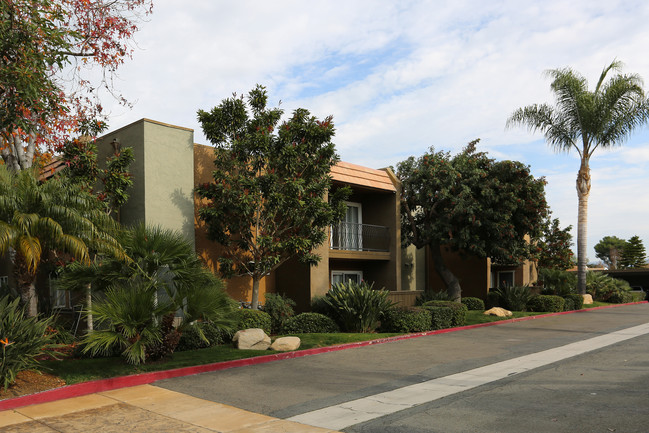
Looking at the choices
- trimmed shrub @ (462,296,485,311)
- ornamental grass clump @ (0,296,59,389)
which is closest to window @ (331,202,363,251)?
trimmed shrub @ (462,296,485,311)

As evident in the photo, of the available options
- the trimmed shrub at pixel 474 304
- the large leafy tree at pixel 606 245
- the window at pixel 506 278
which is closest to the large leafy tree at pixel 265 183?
the trimmed shrub at pixel 474 304

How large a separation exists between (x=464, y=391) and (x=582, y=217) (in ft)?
73.2

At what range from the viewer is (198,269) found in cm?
1179

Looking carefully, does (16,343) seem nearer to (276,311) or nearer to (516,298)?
(276,311)

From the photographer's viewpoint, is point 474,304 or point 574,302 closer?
point 474,304

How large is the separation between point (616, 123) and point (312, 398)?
23.8 m

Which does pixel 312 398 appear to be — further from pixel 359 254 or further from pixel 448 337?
pixel 359 254

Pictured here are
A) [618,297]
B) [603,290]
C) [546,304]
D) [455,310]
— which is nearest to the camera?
[455,310]

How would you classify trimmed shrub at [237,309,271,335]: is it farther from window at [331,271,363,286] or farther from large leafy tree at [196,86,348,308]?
window at [331,271,363,286]

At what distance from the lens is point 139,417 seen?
7.78m

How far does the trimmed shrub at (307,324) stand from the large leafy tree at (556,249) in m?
21.4

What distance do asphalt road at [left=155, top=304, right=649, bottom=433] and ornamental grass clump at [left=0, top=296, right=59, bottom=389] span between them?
7.21 feet

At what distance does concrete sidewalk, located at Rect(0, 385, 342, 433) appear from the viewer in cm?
721

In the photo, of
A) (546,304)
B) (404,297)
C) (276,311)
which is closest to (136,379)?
(276,311)
